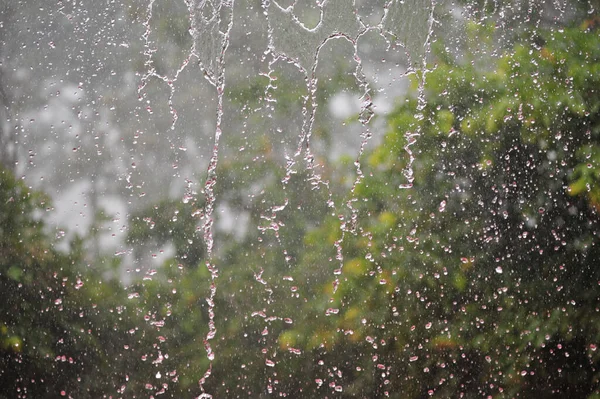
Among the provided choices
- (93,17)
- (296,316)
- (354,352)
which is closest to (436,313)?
(354,352)

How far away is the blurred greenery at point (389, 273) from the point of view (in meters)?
1.93

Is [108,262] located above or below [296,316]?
above

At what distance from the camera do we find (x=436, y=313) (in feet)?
6.70

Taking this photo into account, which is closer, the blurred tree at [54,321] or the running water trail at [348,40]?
the blurred tree at [54,321]

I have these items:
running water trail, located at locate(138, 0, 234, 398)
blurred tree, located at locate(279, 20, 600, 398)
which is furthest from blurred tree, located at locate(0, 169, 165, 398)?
blurred tree, located at locate(279, 20, 600, 398)

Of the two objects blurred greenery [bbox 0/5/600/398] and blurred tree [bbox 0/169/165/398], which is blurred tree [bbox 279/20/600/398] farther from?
blurred tree [bbox 0/169/165/398]

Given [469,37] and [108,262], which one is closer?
[108,262]

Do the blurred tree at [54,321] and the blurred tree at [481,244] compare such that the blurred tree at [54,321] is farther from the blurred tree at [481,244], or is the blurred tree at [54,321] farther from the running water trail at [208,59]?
the blurred tree at [481,244]

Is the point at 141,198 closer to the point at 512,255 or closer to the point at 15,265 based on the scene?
the point at 15,265

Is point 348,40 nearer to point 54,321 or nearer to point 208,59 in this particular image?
point 208,59

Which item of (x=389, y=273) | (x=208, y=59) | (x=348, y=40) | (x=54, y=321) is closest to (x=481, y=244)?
(x=389, y=273)

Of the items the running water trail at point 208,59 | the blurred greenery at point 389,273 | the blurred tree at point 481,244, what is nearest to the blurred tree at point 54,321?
the blurred greenery at point 389,273

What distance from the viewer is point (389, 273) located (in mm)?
2082

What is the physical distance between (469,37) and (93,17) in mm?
1243
